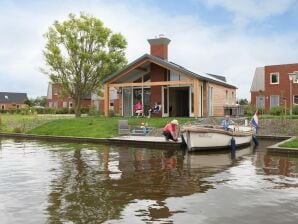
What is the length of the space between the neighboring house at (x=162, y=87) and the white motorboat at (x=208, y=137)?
1038cm

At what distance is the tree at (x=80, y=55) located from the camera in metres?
44.4

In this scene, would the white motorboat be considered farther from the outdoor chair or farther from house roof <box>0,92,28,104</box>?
house roof <box>0,92,28,104</box>

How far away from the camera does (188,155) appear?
60.6 feet

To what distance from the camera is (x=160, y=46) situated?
3491 cm

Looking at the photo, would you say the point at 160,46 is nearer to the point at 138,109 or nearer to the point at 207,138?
the point at 138,109

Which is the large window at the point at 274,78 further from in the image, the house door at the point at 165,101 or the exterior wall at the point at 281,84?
the house door at the point at 165,101

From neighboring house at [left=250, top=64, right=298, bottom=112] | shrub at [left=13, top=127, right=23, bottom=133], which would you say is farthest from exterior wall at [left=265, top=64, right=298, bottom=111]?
shrub at [left=13, top=127, right=23, bottom=133]

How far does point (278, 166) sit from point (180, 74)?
1777cm

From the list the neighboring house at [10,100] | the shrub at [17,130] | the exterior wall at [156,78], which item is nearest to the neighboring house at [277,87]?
the exterior wall at [156,78]

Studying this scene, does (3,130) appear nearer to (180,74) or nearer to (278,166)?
(180,74)

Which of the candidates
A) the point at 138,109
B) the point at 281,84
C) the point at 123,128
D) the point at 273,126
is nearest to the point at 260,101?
the point at 281,84

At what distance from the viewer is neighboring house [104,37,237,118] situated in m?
32.4

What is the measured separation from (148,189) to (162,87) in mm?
23507

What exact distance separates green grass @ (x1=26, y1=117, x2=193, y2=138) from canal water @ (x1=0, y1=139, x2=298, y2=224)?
31.3 ft
